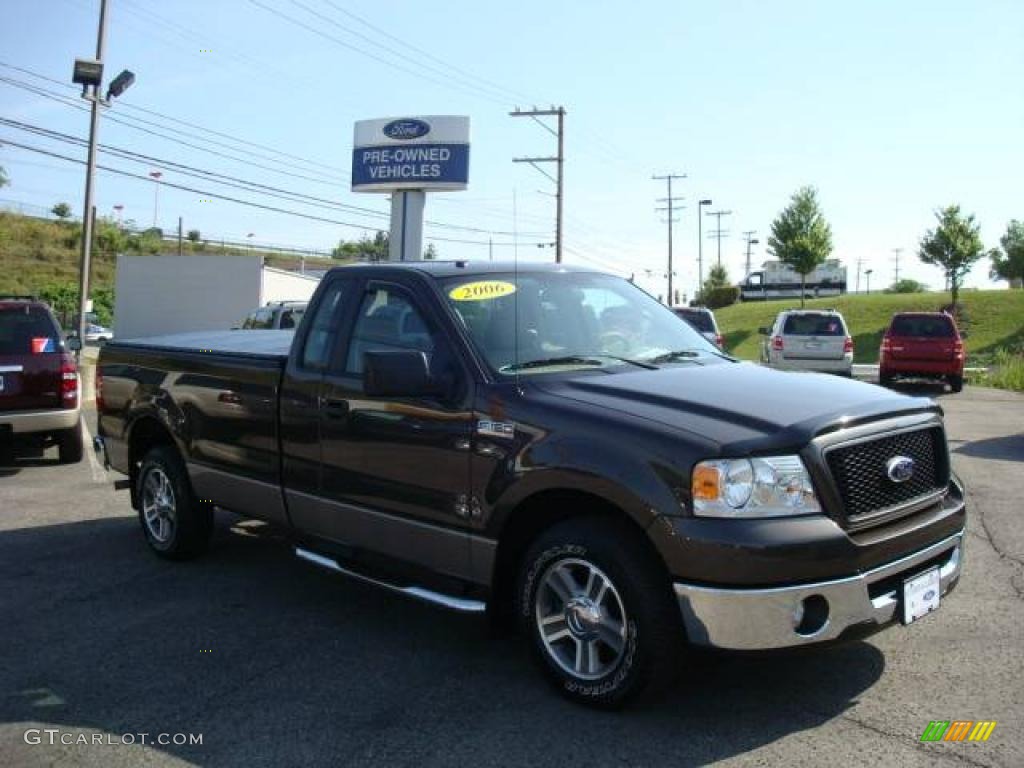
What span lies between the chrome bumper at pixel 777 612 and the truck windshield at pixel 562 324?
53.3 inches

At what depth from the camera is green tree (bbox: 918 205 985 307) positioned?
4572cm

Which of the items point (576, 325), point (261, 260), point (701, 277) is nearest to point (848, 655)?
point (576, 325)

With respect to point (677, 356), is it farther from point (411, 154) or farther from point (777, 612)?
point (411, 154)

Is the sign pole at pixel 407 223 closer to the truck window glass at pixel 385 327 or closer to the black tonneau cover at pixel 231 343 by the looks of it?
the black tonneau cover at pixel 231 343

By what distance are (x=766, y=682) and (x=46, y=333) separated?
8553 mm

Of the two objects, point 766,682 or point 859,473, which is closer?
point 859,473

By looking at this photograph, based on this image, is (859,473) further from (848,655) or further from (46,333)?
(46,333)

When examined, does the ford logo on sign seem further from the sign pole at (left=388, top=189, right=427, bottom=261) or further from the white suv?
the white suv

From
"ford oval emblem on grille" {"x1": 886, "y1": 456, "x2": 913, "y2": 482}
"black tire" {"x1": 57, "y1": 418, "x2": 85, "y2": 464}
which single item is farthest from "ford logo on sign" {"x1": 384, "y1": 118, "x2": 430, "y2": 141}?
"ford oval emblem on grille" {"x1": 886, "y1": 456, "x2": 913, "y2": 482}

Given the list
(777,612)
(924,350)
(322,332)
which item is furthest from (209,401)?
(924,350)

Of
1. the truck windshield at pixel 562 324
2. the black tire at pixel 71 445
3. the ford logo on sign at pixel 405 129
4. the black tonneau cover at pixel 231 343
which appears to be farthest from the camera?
the ford logo on sign at pixel 405 129

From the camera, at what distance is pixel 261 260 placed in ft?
147

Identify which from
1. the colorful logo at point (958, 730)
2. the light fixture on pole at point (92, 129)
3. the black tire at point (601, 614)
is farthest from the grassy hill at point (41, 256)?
the colorful logo at point (958, 730)

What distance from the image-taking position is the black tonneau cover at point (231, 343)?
5.64 m
